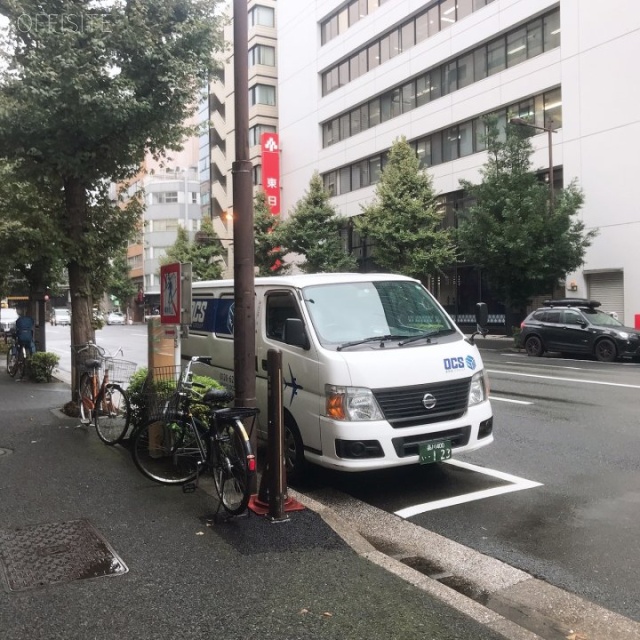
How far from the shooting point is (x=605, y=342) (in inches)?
725

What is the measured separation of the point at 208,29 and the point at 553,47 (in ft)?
76.1

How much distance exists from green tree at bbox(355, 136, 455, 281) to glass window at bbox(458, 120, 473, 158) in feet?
9.86

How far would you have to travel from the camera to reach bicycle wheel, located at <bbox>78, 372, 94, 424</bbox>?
891 cm

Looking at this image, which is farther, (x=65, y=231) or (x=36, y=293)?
(x=36, y=293)

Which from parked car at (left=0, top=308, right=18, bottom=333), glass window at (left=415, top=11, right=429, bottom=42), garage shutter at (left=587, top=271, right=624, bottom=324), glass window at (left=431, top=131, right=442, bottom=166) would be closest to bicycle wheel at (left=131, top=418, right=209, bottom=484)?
garage shutter at (left=587, top=271, right=624, bottom=324)

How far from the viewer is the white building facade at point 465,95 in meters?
25.0

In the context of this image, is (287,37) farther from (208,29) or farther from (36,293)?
(208,29)

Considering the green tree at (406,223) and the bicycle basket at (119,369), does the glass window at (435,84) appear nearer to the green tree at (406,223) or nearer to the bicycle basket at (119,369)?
the green tree at (406,223)

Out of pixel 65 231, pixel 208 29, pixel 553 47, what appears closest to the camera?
Result: pixel 208 29

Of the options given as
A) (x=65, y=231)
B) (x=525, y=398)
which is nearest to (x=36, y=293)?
(x=65, y=231)

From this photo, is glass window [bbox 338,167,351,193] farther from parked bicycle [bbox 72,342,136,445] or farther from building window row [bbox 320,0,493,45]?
parked bicycle [bbox 72,342,136,445]

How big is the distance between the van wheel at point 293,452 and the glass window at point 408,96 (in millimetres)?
32451

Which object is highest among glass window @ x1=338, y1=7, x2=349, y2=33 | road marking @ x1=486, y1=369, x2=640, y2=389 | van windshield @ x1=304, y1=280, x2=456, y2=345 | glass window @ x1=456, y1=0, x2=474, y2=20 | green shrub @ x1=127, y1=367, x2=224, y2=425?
glass window @ x1=338, y1=7, x2=349, y2=33

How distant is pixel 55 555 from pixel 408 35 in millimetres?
36821
